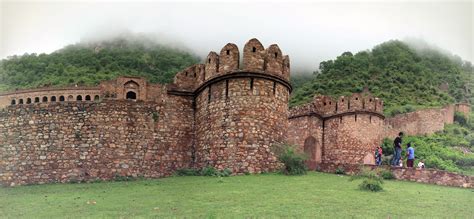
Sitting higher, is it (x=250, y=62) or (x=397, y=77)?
(x=397, y=77)

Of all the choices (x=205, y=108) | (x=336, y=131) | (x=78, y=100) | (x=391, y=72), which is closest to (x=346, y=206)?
(x=205, y=108)

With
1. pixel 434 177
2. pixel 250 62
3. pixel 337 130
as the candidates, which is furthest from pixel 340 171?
pixel 337 130

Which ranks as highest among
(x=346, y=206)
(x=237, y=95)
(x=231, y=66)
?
(x=231, y=66)

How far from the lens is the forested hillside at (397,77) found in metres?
49.5

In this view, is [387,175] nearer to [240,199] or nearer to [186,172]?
[186,172]

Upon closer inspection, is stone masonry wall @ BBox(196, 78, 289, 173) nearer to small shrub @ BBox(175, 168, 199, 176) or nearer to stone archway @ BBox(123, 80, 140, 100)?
small shrub @ BBox(175, 168, 199, 176)

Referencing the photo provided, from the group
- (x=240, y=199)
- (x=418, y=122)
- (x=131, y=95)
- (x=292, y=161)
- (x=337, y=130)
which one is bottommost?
(x=240, y=199)

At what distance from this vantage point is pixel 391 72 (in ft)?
192

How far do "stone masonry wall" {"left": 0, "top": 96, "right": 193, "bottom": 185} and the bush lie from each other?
12.8 ft

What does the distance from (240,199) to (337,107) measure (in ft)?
49.9

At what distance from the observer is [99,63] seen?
31.5m

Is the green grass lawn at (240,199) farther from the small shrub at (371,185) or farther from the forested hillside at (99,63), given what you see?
the forested hillside at (99,63)

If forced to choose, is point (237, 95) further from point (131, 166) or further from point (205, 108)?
point (131, 166)

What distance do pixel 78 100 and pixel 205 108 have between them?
486cm
